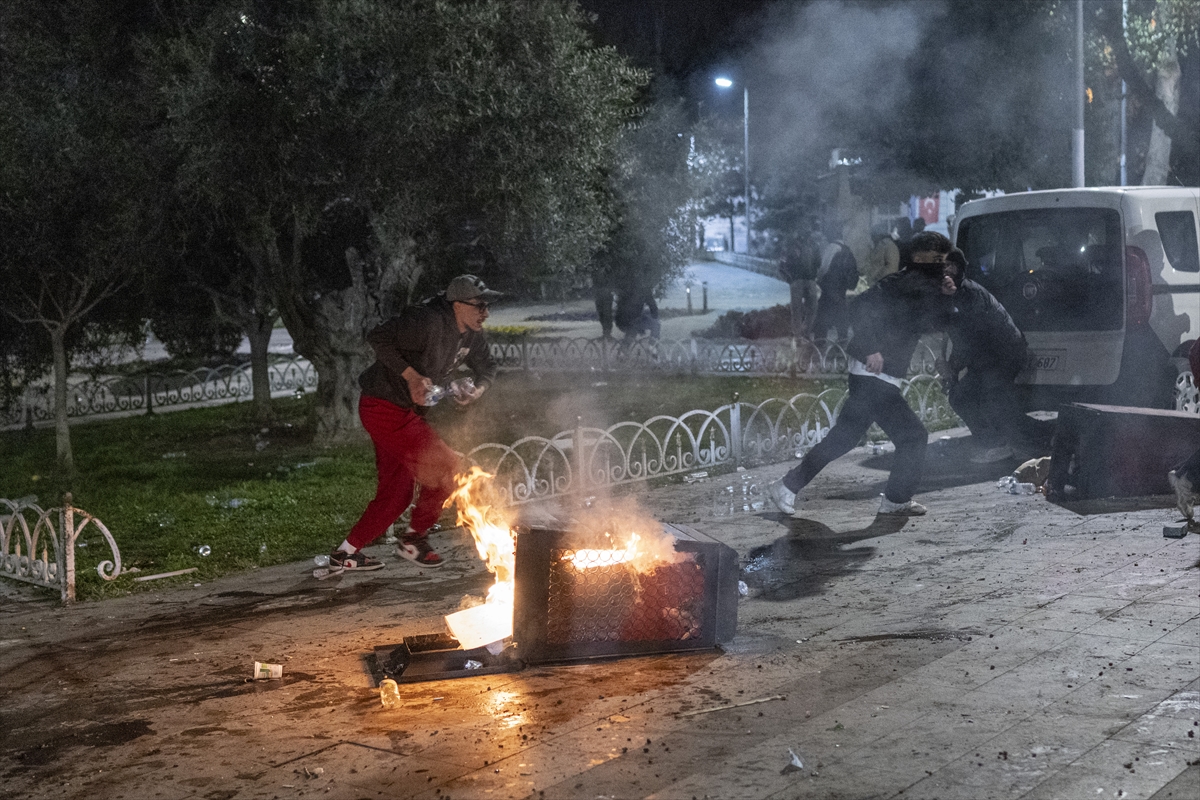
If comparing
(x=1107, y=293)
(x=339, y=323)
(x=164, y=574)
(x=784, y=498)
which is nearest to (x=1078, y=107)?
(x=1107, y=293)

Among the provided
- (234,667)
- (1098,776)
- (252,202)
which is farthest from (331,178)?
(1098,776)

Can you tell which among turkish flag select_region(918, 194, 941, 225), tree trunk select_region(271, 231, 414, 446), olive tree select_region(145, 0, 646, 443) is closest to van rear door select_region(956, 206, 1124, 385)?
olive tree select_region(145, 0, 646, 443)

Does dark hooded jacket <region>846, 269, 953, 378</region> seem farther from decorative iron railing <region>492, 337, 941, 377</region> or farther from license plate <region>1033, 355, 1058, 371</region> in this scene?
decorative iron railing <region>492, 337, 941, 377</region>

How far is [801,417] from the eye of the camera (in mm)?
12805

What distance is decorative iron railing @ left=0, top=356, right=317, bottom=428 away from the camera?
52.3ft

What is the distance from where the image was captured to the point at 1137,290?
1002 cm

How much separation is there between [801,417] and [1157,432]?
16.2 ft

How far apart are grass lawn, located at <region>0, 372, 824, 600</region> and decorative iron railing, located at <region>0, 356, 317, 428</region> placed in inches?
22.1

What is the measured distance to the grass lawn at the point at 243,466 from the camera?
27.3 ft

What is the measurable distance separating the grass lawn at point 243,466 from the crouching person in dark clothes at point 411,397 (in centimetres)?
101

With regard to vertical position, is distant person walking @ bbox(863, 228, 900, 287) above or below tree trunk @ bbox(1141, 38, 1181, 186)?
below

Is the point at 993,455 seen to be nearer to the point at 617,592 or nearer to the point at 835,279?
the point at 617,592

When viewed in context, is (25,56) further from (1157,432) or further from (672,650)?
(1157,432)

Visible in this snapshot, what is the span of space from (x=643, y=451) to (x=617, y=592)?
4.39m
